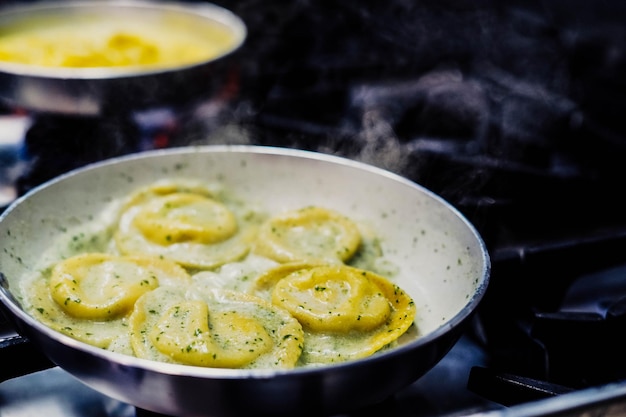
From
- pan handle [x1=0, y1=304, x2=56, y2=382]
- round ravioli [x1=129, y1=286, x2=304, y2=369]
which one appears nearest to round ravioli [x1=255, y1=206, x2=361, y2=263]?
round ravioli [x1=129, y1=286, x2=304, y2=369]

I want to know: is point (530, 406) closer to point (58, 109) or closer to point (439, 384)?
point (439, 384)

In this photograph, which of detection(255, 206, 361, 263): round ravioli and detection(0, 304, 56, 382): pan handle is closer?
detection(0, 304, 56, 382): pan handle

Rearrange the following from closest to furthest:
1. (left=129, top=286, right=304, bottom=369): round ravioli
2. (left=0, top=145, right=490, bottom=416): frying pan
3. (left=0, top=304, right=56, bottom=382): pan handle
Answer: (left=0, top=145, right=490, bottom=416): frying pan → (left=129, top=286, right=304, bottom=369): round ravioli → (left=0, top=304, right=56, bottom=382): pan handle

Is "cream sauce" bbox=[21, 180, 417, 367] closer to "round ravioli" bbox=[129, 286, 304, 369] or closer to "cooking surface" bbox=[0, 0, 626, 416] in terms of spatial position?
"round ravioli" bbox=[129, 286, 304, 369]

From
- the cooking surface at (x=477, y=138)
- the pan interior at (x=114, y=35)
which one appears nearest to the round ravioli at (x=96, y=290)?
the cooking surface at (x=477, y=138)

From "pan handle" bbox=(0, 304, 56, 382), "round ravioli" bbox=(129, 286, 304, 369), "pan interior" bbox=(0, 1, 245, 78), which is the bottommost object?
"pan handle" bbox=(0, 304, 56, 382)

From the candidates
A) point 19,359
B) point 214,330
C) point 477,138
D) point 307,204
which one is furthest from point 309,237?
point 477,138

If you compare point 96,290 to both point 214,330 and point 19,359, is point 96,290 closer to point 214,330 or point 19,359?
point 19,359
